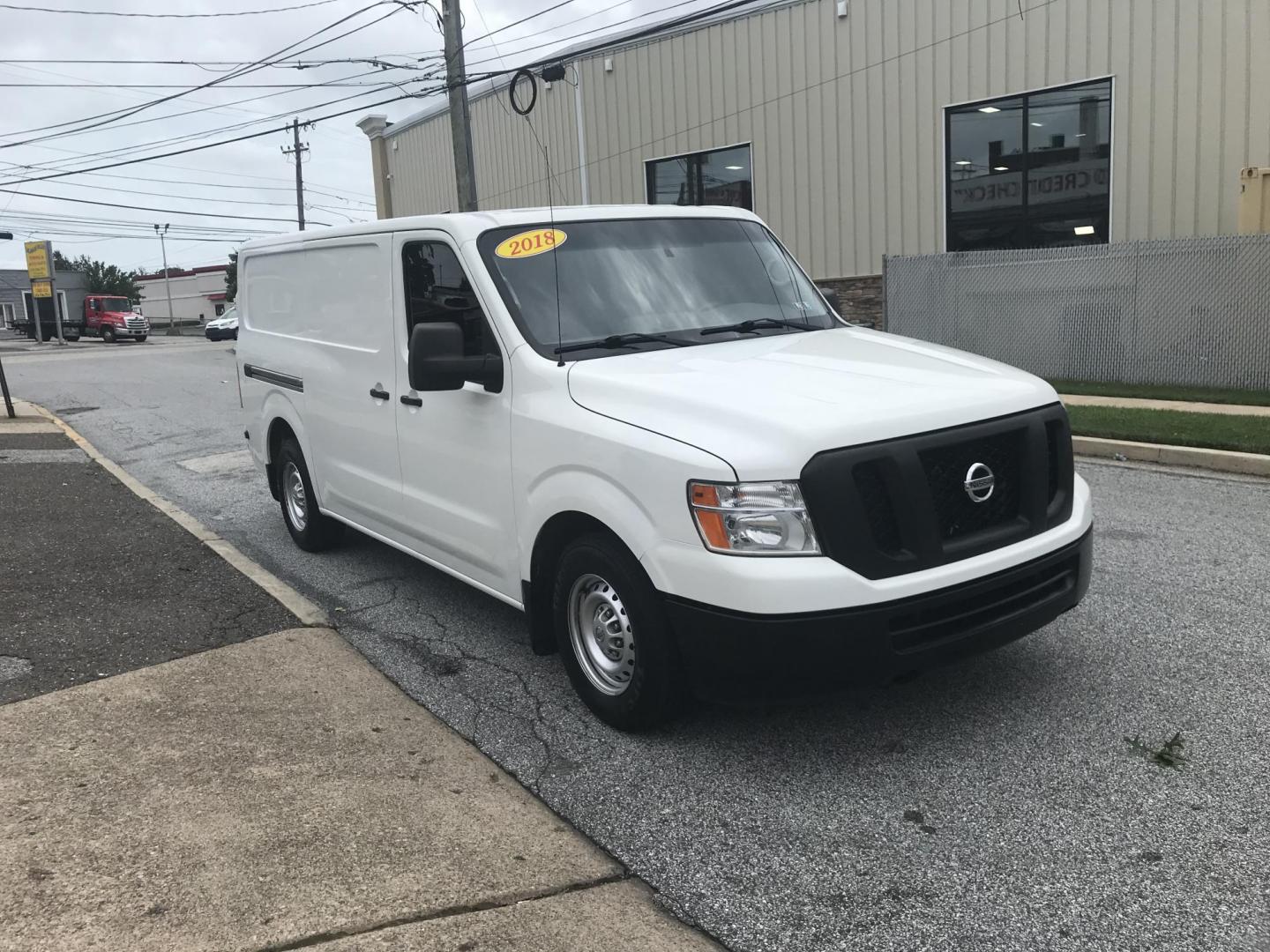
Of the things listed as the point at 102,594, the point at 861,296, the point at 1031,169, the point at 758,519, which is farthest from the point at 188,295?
the point at 758,519

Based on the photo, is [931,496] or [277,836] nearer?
[277,836]

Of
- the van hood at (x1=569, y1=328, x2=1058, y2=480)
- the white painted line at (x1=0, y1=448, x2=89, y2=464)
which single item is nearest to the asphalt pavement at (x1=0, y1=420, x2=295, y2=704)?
the white painted line at (x1=0, y1=448, x2=89, y2=464)

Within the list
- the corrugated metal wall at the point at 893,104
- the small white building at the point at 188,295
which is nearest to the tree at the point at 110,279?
the small white building at the point at 188,295

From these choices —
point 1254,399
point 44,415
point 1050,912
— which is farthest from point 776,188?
point 1050,912

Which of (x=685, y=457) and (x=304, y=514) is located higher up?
(x=685, y=457)

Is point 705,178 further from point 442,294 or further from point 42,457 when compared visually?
point 442,294

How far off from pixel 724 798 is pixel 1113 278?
41.7 ft

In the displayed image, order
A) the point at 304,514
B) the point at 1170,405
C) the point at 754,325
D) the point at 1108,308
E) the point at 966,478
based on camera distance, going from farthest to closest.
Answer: the point at 1108,308 → the point at 1170,405 → the point at 304,514 → the point at 754,325 → the point at 966,478

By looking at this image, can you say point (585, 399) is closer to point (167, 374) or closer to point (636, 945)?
point (636, 945)

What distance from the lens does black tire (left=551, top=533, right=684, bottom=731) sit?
12.4 feet

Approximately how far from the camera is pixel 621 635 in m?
4.02

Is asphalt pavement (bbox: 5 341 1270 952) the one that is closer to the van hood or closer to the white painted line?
the van hood

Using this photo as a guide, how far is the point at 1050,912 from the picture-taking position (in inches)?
115

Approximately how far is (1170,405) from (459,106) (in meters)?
12.6
